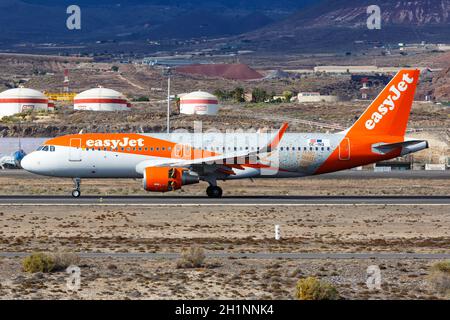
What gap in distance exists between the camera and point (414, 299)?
3125cm

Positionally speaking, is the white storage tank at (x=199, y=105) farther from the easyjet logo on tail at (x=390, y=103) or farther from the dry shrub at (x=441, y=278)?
the dry shrub at (x=441, y=278)

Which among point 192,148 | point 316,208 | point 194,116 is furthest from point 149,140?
point 194,116

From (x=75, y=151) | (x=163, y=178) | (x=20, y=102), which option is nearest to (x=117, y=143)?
(x=75, y=151)

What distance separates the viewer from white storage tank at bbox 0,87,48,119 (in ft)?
494

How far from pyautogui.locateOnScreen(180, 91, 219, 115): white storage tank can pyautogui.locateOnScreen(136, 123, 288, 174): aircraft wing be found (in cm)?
8436

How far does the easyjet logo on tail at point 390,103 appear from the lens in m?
64.6

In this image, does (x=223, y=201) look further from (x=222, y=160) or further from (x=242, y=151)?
(x=242, y=151)

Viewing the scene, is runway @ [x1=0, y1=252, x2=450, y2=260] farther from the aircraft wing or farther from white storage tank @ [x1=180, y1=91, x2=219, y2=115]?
white storage tank @ [x1=180, y1=91, x2=219, y2=115]

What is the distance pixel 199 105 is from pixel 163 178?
88415 millimetres

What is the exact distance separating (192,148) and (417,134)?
58416mm

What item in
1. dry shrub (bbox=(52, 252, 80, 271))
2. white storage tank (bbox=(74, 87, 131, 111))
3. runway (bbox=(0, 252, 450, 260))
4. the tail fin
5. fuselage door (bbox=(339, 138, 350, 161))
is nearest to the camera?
dry shrub (bbox=(52, 252, 80, 271))

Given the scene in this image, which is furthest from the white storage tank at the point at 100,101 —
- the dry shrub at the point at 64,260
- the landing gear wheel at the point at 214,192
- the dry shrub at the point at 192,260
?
the dry shrub at the point at 192,260

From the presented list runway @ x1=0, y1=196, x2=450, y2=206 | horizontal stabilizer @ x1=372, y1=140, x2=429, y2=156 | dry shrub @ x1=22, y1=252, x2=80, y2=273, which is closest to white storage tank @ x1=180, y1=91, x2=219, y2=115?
runway @ x1=0, y1=196, x2=450, y2=206
